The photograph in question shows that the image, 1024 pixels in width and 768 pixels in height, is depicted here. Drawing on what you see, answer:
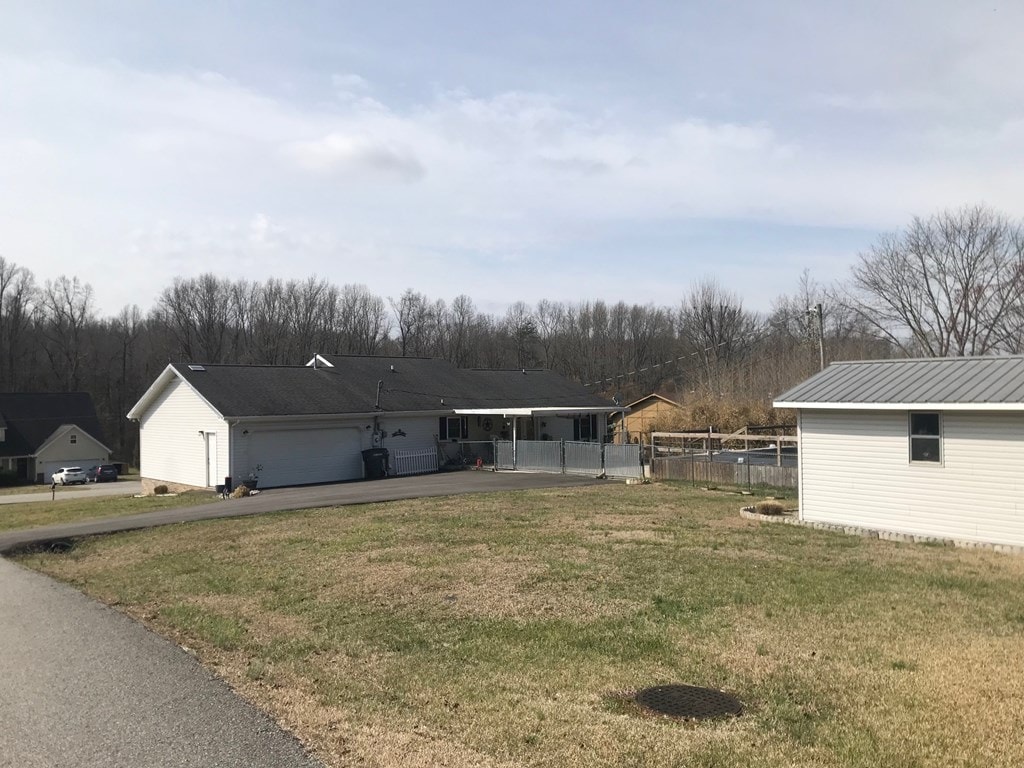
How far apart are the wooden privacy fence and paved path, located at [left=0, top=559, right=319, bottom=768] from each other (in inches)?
736

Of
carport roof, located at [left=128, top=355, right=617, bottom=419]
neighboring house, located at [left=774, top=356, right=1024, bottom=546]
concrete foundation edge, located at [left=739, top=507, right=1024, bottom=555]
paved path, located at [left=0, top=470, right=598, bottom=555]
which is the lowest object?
concrete foundation edge, located at [left=739, top=507, right=1024, bottom=555]

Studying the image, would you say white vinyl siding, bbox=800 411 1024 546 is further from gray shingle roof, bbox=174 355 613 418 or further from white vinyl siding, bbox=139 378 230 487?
white vinyl siding, bbox=139 378 230 487

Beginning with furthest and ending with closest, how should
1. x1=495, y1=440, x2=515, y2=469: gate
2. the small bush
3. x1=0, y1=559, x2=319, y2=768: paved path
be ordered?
x1=495, y1=440, x2=515, y2=469: gate
the small bush
x1=0, y1=559, x2=319, y2=768: paved path

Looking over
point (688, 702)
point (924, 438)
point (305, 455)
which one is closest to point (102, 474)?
point (305, 455)

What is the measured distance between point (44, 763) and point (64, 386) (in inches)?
3112

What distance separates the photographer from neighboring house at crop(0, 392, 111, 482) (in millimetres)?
58750

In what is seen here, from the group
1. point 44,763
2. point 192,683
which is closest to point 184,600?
point 192,683

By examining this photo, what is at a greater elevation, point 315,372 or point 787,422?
point 315,372

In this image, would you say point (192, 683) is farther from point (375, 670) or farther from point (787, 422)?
point (787, 422)

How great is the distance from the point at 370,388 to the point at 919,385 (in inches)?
938

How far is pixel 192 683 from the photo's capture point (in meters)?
6.84

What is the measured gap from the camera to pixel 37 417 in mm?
61031

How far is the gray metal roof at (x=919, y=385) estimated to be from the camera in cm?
1430

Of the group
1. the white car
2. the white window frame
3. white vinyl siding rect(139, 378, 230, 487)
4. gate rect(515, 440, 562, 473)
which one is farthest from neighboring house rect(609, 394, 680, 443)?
the white car
